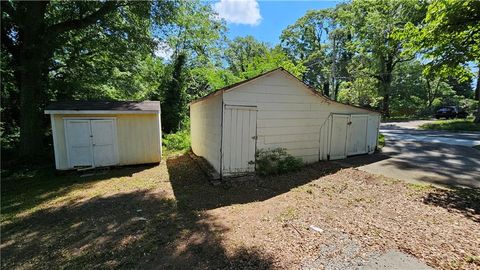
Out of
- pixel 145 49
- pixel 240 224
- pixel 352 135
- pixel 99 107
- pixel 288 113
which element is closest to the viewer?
pixel 240 224

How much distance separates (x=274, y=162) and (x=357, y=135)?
14.3 ft

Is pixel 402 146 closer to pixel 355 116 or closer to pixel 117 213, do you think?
pixel 355 116

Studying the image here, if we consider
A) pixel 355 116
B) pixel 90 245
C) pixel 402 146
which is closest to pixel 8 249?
pixel 90 245

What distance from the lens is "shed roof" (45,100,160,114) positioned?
796 cm

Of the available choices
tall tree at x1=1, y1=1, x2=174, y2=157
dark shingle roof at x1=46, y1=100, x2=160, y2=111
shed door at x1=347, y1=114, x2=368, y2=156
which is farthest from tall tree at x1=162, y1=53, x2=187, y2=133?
shed door at x1=347, y1=114, x2=368, y2=156

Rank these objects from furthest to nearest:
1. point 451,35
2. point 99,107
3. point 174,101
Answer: point 174,101 < point 99,107 < point 451,35

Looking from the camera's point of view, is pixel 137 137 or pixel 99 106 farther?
pixel 137 137

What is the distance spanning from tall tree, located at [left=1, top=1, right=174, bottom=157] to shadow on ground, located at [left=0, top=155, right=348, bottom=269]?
332 cm

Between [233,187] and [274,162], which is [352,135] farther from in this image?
[233,187]

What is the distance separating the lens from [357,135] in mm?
9492

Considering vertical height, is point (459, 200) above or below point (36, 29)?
below

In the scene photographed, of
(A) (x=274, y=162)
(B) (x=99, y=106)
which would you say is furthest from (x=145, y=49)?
(A) (x=274, y=162)

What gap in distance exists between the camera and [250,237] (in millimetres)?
3658

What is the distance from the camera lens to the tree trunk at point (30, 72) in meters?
8.97
